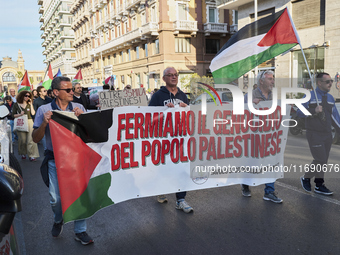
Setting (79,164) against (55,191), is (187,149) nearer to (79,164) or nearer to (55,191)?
(79,164)

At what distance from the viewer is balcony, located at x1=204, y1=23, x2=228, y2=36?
115 feet

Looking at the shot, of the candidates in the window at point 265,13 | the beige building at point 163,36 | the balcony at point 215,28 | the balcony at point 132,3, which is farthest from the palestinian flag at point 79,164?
the balcony at point 132,3

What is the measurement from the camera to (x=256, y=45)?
520 cm

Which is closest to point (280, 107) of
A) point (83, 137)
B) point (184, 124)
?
point (184, 124)

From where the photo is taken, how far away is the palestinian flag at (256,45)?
5078mm

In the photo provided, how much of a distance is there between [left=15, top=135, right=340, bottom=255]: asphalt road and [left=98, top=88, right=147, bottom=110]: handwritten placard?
1695 millimetres

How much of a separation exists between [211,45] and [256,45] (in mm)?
32770

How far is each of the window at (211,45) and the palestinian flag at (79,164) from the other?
3415 cm

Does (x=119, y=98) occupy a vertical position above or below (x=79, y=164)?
above

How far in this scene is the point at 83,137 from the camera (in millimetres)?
3715

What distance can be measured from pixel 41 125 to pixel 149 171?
1466 millimetres

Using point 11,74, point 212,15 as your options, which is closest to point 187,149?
point 212,15

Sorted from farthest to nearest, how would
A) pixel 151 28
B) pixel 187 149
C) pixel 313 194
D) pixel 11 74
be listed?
pixel 11 74, pixel 151 28, pixel 313 194, pixel 187 149

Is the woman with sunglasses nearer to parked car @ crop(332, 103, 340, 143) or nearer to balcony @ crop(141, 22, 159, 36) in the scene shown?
parked car @ crop(332, 103, 340, 143)
